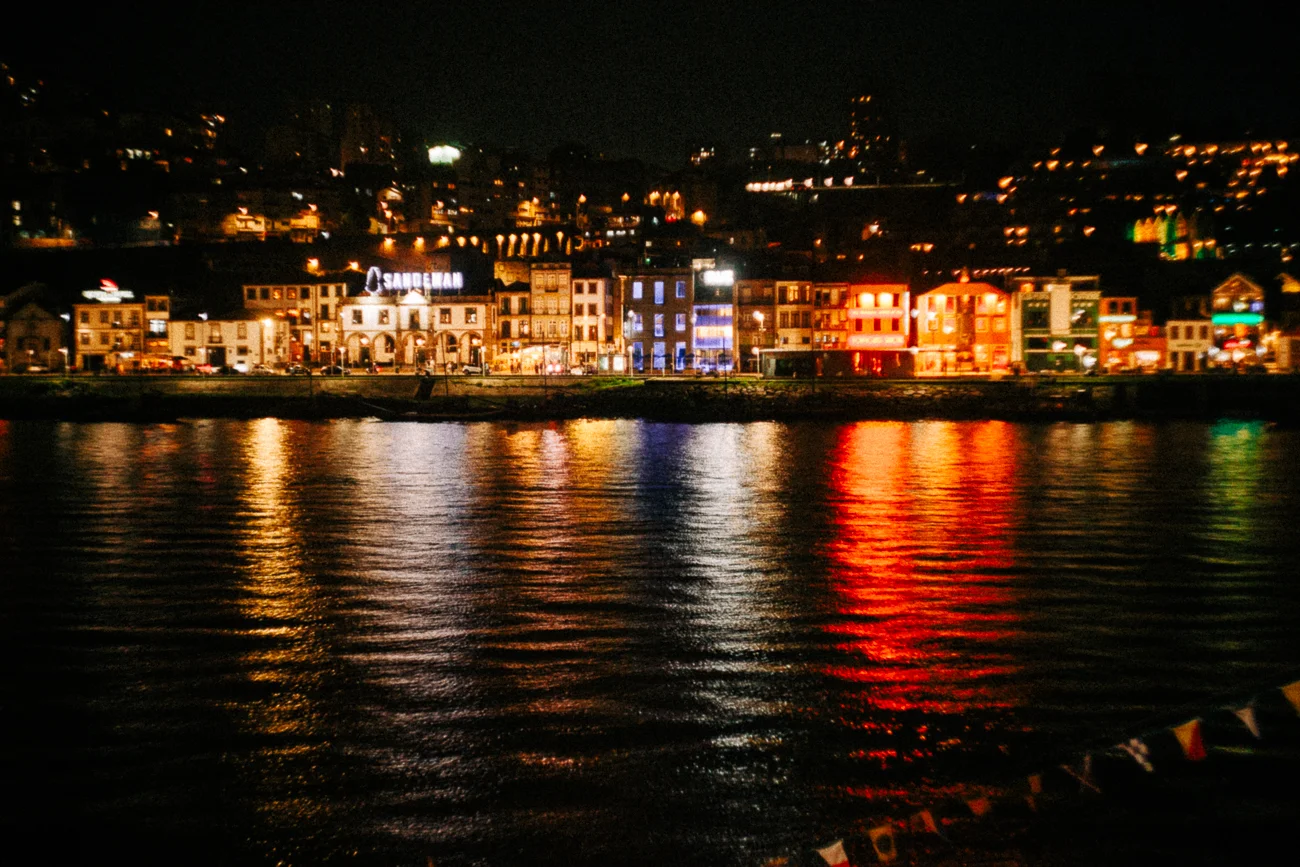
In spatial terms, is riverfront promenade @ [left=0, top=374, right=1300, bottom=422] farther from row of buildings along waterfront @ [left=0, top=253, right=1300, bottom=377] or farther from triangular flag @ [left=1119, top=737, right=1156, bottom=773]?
triangular flag @ [left=1119, top=737, right=1156, bottom=773]

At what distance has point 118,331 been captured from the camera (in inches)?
2896

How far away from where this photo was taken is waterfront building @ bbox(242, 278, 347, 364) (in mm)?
73875

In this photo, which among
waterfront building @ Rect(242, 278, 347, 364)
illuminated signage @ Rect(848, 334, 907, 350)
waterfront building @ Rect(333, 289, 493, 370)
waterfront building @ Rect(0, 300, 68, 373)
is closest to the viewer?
illuminated signage @ Rect(848, 334, 907, 350)

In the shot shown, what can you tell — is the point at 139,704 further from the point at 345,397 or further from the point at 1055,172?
the point at 1055,172

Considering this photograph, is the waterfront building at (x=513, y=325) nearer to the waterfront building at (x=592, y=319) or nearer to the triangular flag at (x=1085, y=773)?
the waterfront building at (x=592, y=319)

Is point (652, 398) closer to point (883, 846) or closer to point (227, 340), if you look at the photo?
point (227, 340)

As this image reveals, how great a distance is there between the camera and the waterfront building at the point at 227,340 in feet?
237

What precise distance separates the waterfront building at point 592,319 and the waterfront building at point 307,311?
1994cm

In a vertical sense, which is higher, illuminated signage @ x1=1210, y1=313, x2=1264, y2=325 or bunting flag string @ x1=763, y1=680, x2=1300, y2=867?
illuminated signage @ x1=1210, y1=313, x2=1264, y2=325

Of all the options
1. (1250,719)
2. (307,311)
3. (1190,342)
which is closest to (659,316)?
(307,311)

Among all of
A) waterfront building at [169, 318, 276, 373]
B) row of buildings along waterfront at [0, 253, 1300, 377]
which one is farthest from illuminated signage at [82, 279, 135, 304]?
waterfront building at [169, 318, 276, 373]

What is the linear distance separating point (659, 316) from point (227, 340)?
35430 mm

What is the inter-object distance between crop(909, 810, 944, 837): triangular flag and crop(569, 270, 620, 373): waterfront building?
65141 mm

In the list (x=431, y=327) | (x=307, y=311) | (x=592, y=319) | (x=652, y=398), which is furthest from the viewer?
(x=307, y=311)
